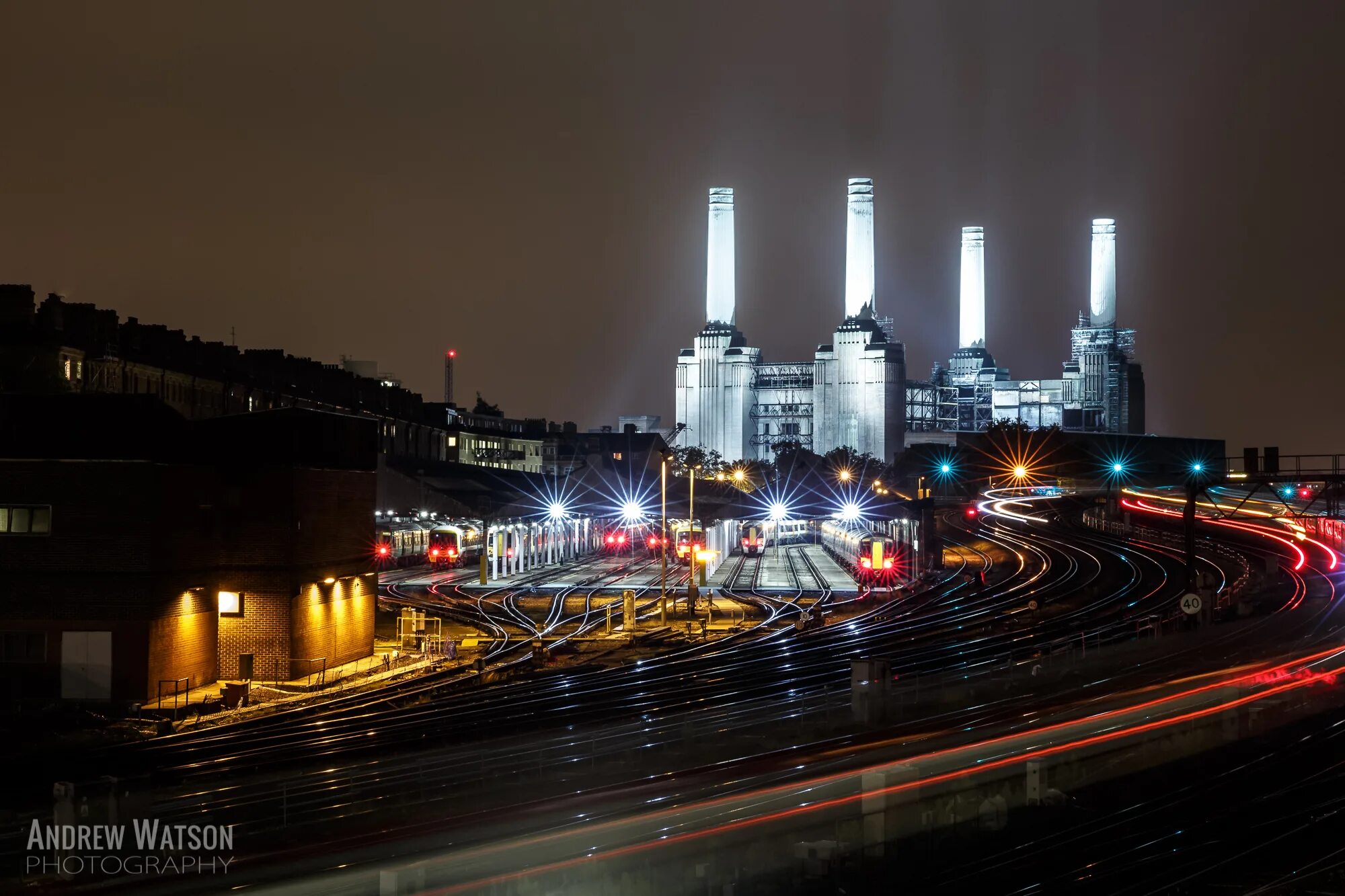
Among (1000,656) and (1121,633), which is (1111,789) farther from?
(1121,633)

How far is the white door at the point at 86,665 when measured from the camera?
2525 centimetres

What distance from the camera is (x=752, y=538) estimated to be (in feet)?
243

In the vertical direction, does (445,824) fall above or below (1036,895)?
above

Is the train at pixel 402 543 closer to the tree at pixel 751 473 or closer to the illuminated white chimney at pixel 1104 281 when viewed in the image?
the tree at pixel 751 473

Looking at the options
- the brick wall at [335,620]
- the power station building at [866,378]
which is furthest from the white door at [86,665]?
the power station building at [866,378]

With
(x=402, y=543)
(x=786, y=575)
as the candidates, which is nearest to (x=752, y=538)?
(x=786, y=575)

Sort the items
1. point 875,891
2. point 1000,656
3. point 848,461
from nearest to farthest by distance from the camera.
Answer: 1. point 875,891
2. point 1000,656
3. point 848,461

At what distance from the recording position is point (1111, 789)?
62.6 feet

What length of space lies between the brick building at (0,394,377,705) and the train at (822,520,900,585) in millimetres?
26622

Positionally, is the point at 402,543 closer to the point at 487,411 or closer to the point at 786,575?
the point at 786,575

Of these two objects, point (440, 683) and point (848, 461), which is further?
point (848, 461)

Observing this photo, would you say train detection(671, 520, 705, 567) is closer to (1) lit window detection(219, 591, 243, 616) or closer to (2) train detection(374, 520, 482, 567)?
(2) train detection(374, 520, 482, 567)

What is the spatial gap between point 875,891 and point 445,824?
4467 millimetres

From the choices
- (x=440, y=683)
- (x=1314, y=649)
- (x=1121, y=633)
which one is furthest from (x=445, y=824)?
(x=1121, y=633)
